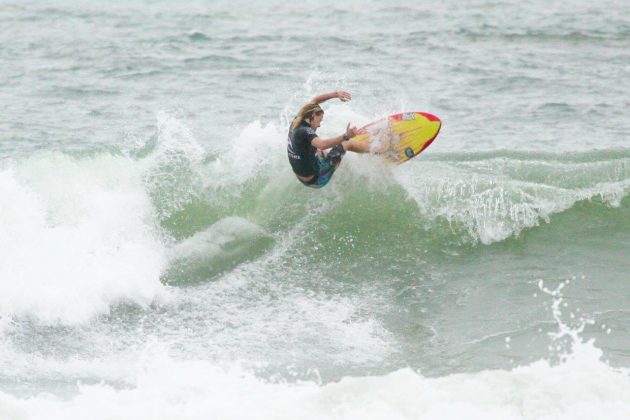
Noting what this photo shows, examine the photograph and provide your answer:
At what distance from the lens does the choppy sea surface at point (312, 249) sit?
309 inches

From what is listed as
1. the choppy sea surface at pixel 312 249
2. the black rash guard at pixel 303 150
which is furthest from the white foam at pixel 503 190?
the black rash guard at pixel 303 150

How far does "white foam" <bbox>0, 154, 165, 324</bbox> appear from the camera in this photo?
988cm

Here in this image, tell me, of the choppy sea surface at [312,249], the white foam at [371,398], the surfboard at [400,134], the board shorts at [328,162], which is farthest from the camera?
the surfboard at [400,134]

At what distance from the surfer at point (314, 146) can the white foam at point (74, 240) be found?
1850 millimetres

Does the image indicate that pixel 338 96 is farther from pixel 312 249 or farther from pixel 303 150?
pixel 312 249

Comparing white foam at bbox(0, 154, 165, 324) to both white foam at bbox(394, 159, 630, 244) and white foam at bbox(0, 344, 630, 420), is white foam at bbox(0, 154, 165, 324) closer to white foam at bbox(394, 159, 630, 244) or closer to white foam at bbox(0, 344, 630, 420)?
white foam at bbox(0, 344, 630, 420)

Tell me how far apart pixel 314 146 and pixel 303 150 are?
0.14 m

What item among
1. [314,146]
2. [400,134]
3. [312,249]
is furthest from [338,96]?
[312,249]

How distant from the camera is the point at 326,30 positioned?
2178 cm

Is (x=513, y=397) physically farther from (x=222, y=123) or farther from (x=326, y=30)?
(x=326, y=30)

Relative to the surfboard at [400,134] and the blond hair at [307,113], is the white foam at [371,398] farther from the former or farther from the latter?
the surfboard at [400,134]

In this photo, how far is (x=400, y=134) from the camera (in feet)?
37.3

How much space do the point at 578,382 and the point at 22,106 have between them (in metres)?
11.5

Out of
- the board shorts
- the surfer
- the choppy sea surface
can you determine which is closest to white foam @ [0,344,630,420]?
the choppy sea surface
